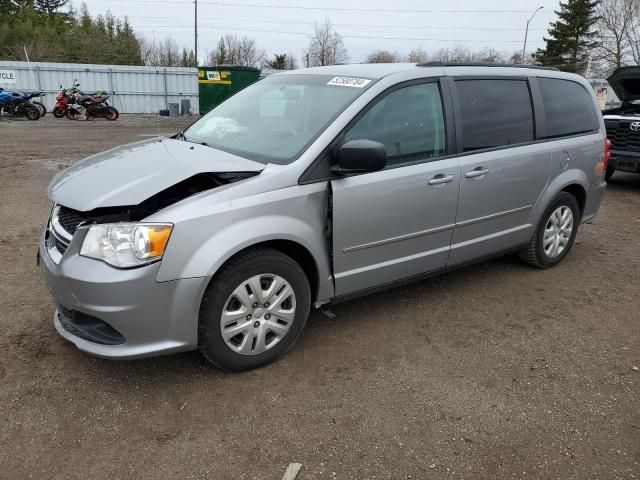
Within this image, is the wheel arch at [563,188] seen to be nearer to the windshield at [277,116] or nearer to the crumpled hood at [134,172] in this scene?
the windshield at [277,116]

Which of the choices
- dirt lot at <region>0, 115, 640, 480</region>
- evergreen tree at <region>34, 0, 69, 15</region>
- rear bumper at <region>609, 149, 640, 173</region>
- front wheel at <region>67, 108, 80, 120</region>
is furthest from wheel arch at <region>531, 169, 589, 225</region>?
evergreen tree at <region>34, 0, 69, 15</region>

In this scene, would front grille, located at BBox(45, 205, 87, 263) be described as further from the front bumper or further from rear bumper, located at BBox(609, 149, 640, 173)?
rear bumper, located at BBox(609, 149, 640, 173)

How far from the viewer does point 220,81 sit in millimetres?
16844

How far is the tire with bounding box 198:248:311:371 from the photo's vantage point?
286 cm

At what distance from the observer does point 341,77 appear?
369 centimetres

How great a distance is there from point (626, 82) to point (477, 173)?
7.05 meters

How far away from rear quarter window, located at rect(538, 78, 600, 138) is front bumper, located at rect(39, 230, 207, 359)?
11.2 feet

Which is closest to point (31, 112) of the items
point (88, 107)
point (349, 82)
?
point (88, 107)

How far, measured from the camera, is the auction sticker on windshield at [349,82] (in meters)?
3.49

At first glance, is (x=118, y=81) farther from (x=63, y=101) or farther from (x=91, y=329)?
(x=91, y=329)

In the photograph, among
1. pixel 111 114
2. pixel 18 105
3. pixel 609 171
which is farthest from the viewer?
pixel 111 114

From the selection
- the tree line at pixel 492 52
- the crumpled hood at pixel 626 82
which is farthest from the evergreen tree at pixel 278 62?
the crumpled hood at pixel 626 82

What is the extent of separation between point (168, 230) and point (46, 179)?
22.5 feet

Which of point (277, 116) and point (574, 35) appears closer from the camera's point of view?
point (277, 116)
